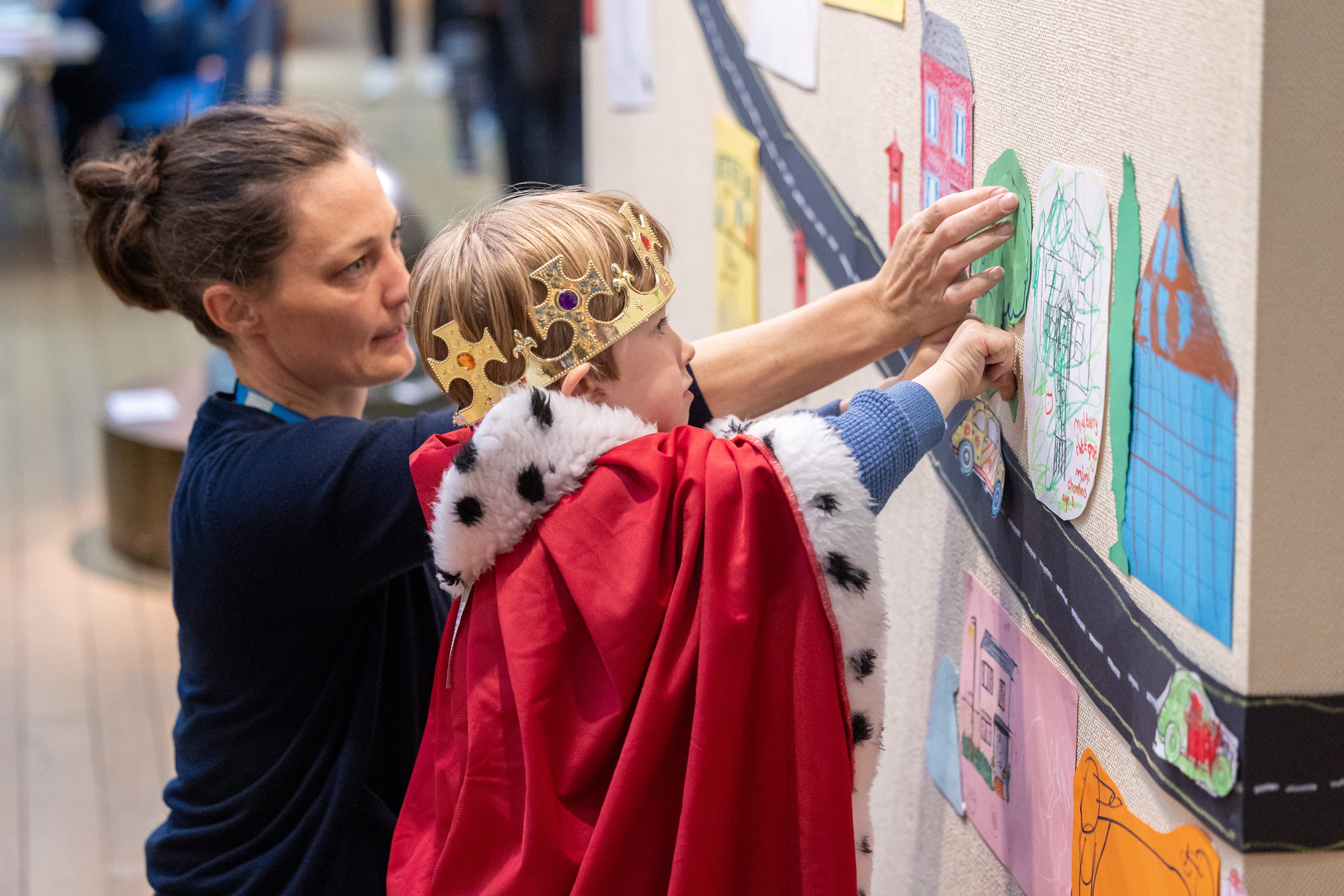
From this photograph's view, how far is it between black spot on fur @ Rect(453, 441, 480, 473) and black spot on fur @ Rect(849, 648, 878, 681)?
30 cm

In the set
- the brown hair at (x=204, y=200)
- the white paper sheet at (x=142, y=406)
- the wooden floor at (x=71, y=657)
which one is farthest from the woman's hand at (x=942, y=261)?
the white paper sheet at (x=142, y=406)

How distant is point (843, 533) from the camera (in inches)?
36.4

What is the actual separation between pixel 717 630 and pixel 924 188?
0.53 meters

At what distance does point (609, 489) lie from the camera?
3.09 feet

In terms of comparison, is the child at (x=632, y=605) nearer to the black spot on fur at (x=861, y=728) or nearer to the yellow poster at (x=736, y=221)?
the black spot on fur at (x=861, y=728)

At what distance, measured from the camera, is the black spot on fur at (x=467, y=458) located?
0.97m

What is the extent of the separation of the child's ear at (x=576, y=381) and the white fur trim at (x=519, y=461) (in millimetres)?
36

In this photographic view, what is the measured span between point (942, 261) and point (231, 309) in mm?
663

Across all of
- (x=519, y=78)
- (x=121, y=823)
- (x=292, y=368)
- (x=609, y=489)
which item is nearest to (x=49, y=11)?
(x=519, y=78)

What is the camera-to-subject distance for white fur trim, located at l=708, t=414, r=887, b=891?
92 centimetres

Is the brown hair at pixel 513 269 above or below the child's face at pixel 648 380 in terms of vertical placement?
above

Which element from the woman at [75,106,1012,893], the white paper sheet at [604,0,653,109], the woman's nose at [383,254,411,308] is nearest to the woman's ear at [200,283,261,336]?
the woman at [75,106,1012,893]

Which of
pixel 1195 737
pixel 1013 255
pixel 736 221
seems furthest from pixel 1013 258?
pixel 736 221

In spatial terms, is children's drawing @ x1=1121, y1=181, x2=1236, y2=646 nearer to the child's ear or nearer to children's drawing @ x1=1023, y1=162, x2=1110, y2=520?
children's drawing @ x1=1023, y1=162, x2=1110, y2=520
